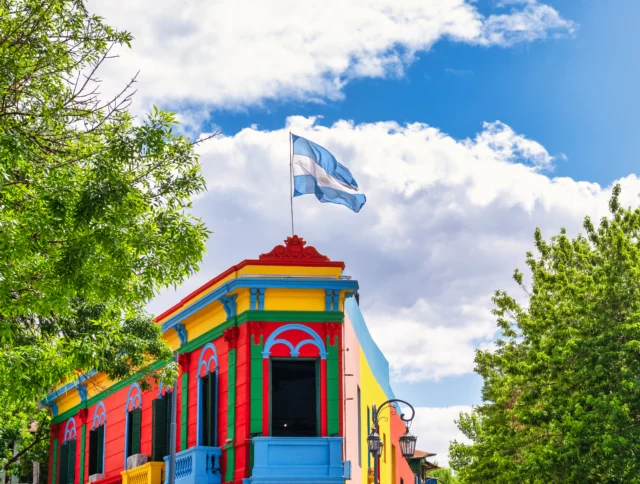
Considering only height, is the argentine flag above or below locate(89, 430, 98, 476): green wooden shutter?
above

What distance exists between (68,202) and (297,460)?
9114 mm

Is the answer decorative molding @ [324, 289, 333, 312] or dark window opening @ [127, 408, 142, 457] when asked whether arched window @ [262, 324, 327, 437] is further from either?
dark window opening @ [127, 408, 142, 457]

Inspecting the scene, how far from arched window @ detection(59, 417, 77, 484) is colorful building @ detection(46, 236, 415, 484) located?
30.0ft

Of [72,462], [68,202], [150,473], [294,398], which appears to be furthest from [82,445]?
[68,202]

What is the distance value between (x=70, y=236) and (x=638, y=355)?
18042 millimetres

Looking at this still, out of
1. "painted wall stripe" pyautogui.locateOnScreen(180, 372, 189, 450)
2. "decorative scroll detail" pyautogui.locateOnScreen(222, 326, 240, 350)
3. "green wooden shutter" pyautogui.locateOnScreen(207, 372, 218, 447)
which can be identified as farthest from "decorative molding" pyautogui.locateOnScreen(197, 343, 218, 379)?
"decorative scroll detail" pyautogui.locateOnScreen(222, 326, 240, 350)

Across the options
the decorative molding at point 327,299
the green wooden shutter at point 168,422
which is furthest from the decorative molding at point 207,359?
the decorative molding at point 327,299

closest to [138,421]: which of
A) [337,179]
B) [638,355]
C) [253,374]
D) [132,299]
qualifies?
[253,374]

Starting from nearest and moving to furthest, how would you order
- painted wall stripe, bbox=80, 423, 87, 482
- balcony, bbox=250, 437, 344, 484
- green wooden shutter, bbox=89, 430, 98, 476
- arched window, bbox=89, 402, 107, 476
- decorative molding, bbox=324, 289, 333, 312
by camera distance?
balcony, bbox=250, 437, 344, 484, decorative molding, bbox=324, 289, 333, 312, arched window, bbox=89, 402, 107, 476, green wooden shutter, bbox=89, 430, 98, 476, painted wall stripe, bbox=80, 423, 87, 482

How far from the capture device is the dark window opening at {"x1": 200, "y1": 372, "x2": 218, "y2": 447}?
20.8 meters

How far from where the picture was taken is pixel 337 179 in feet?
74.0

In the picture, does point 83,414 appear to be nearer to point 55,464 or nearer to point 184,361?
point 55,464

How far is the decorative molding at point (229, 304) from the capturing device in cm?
2059

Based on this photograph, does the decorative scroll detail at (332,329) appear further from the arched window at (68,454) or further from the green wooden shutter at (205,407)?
the arched window at (68,454)
